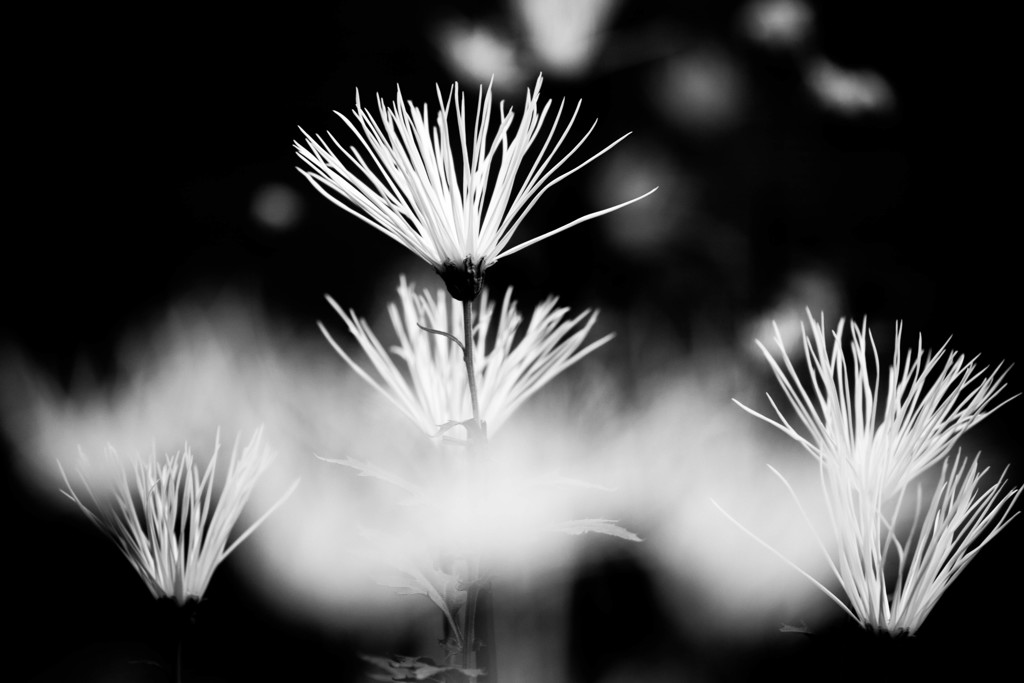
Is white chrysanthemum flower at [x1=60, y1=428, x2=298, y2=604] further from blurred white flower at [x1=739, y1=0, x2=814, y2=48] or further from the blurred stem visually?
blurred white flower at [x1=739, y1=0, x2=814, y2=48]

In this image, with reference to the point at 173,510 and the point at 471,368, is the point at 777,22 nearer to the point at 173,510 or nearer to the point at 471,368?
the point at 471,368

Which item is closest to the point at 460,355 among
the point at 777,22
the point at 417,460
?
the point at 417,460

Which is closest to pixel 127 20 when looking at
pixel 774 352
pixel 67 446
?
pixel 67 446

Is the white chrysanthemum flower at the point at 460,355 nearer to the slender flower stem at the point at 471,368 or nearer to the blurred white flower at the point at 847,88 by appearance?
the slender flower stem at the point at 471,368

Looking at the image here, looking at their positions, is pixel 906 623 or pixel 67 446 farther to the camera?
pixel 67 446

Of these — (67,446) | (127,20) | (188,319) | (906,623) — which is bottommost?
(906,623)

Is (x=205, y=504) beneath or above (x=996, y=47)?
beneath

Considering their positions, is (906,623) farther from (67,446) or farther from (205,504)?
(67,446)
